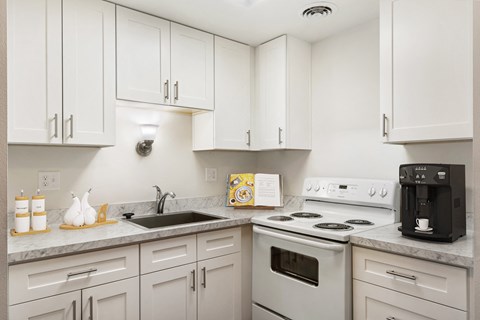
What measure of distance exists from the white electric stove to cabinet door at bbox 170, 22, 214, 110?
0.98 m

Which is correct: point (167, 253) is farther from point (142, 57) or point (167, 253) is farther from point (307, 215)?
point (142, 57)

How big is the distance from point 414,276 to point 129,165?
1.86 m

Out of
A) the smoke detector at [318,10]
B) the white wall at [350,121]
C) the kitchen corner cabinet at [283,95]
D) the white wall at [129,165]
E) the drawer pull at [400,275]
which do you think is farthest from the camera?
the kitchen corner cabinet at [283,95]

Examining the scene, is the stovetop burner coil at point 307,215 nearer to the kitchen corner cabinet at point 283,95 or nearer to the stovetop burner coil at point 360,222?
the stovetop burner coil at point 360,222

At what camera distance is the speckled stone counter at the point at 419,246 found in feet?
4.38

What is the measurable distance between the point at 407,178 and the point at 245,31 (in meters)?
1.56

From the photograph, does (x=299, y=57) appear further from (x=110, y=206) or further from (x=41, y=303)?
(x=41, y=303)

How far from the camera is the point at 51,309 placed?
57.8 inches

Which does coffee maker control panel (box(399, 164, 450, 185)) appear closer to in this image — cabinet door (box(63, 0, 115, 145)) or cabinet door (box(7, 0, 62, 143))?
cabinet door (box(63, 0, 115, 145))

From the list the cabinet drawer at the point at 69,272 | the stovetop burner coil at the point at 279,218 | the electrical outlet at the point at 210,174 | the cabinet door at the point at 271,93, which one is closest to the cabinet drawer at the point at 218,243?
the stovetop burner coil at the point at 279,218

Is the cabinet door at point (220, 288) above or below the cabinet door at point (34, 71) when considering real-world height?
below

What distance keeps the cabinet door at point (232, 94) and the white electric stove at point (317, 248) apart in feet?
2.33

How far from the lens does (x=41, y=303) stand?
56.8 inches

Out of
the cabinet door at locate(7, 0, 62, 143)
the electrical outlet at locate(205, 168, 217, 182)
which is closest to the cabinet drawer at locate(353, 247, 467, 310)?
the electrical outlet at locate(205, 168, 217, 182)
